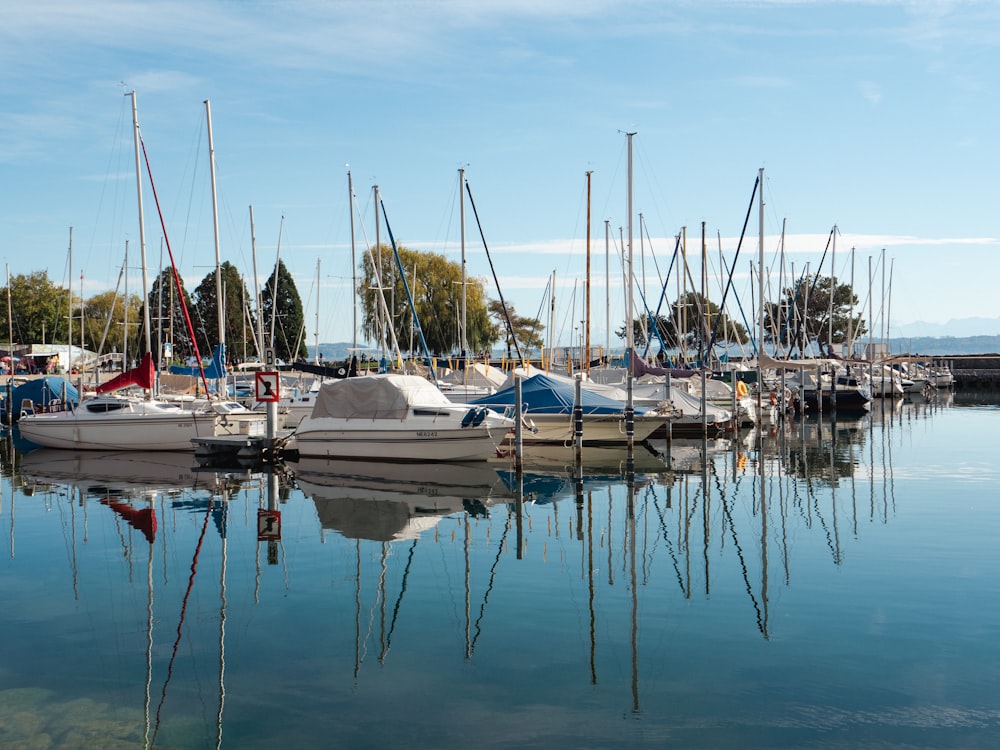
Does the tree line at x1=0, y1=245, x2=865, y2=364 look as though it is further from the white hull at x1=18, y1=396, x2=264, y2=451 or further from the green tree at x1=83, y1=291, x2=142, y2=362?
the white hull at x1=18, y1=396, x2=264, y2=451

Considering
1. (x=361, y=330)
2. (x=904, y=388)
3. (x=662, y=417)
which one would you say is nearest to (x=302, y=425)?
(x=662, y=417)

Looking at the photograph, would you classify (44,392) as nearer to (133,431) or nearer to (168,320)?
(133,431)

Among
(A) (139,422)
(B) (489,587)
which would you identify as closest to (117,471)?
(A) (139,422)

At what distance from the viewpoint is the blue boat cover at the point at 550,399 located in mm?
36438

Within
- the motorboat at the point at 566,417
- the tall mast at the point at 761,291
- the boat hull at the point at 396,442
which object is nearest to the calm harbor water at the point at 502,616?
the boat hull at the point at 396,442

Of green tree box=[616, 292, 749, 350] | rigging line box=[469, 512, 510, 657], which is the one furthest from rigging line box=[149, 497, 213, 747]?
green tree box=[616, 292, 749, 350]

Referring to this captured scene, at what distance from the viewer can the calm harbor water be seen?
1021 centimetres

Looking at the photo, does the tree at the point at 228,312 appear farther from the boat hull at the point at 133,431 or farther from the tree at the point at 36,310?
the boat hull at the point at 133,431

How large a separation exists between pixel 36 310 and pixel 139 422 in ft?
213

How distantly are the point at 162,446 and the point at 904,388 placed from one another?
69115 millimetres

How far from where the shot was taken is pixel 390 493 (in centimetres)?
2605

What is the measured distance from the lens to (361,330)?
87.2 meters

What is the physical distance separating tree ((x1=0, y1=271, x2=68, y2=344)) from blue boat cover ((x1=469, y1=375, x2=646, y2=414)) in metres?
66.1

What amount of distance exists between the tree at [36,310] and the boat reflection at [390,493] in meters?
69.5
